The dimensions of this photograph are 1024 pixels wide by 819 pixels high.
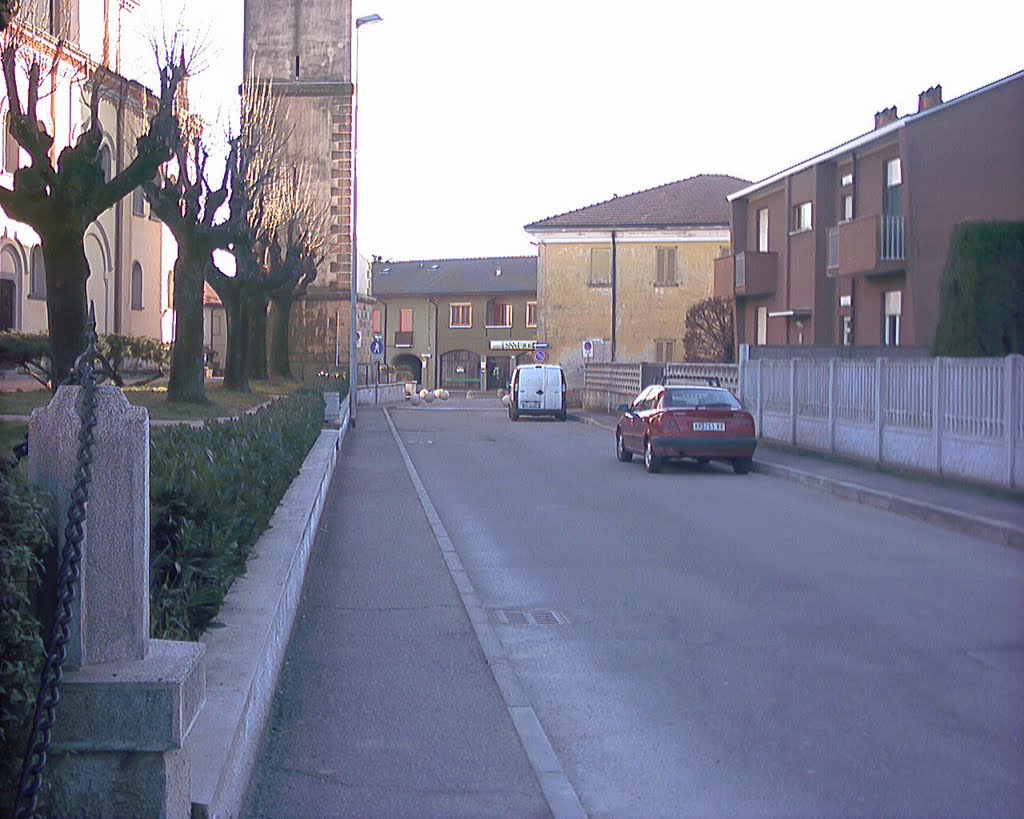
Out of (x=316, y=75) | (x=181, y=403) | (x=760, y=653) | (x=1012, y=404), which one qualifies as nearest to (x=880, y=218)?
(x=1012, y=404)

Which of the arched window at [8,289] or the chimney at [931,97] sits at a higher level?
the chimney at [931,97]

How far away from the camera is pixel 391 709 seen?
6695mm

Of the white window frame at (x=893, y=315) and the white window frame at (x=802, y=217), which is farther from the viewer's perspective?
the white window frame at (x=802, y=217)

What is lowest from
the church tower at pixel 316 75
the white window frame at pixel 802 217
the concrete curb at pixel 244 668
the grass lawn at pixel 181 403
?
the concrete curb at pixel 244 668

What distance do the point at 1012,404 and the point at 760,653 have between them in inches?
371

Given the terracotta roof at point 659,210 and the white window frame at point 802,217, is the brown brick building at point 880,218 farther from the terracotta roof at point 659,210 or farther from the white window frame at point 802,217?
the terracotta roof at point 659,210

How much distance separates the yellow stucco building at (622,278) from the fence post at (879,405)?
36637mm

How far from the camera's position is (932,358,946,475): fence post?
18.0m

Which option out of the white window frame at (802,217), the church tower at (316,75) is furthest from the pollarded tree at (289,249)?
the white window frame at (802,217)

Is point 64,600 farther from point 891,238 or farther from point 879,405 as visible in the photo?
point 891,238

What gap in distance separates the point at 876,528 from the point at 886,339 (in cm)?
1965

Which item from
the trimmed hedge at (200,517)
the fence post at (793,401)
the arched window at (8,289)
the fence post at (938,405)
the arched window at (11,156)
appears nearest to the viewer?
the trimmed hedge at (200,517)

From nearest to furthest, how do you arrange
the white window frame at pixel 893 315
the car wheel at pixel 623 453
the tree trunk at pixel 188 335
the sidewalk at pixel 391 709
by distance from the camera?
the sidewalk at pixel 391 709, the car wheel at pixel 623 453, the tree trunk at pixel 188 335, the white window frame at pixel 893 315

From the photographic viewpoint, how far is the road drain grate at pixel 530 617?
902 centimetres
